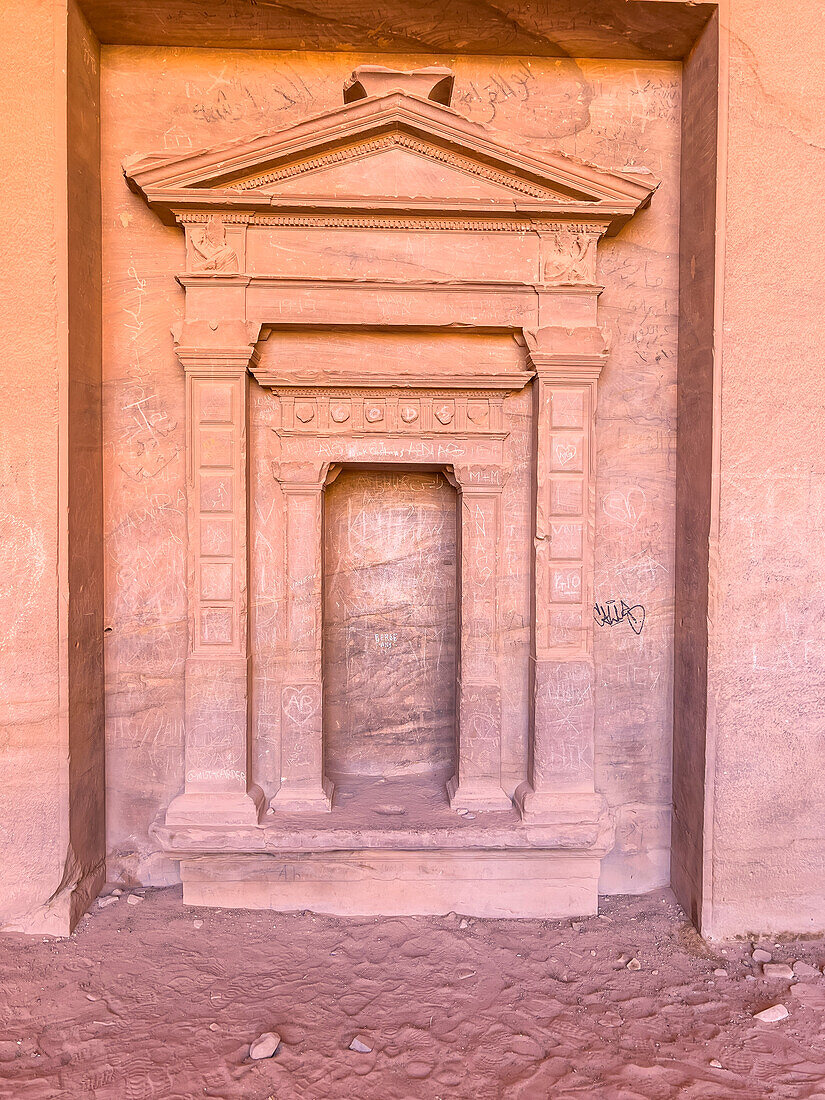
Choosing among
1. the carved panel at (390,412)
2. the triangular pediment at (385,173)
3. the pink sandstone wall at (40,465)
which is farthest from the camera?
the carved panel at (390,412)

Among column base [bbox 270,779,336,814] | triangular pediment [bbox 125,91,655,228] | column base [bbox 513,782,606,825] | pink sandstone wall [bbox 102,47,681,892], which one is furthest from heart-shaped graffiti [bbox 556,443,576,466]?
column base [bbox 270,779,336,814]

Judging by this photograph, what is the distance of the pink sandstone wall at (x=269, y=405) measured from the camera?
165 inches

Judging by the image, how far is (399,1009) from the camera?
11.1 ft

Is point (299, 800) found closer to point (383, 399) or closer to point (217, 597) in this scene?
point (217, 597)

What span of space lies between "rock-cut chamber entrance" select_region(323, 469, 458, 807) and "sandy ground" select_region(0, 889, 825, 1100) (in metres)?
1.11

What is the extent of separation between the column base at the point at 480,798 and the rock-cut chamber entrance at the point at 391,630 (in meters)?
0.48

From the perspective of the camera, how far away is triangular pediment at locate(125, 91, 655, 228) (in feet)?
12.7

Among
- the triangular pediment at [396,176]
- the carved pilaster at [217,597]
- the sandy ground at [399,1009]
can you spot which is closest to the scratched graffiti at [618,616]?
the sandy ground at [399,1009]

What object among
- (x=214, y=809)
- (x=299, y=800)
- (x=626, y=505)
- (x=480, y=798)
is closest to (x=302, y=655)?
(x=299, y=800)

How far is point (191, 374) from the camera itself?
4.07m

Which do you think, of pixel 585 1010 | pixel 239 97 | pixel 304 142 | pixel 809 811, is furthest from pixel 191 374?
pixel 809 811

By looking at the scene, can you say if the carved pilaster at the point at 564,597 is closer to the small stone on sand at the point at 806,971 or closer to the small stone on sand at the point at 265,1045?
the small stone on sand at the point at 806,971

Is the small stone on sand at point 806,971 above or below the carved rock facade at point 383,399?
below

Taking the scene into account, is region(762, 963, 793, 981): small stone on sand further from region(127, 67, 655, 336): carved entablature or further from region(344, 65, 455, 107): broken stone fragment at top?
region(344, 65, 455, 107): broken stone fragment at top
